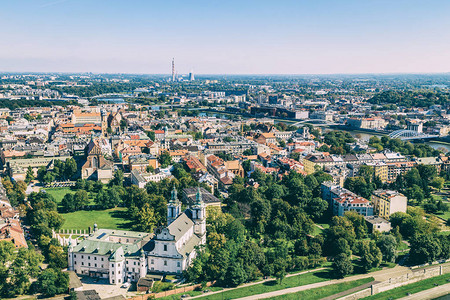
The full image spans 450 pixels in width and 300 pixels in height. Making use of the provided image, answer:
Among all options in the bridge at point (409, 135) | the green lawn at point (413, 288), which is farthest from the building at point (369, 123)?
the green lawn at point (413, 288)

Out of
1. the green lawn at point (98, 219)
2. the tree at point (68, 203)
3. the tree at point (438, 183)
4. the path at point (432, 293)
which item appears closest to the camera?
the path at point (432, 293)

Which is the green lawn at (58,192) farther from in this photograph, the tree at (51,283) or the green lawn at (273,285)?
the green lawn at (273,285)

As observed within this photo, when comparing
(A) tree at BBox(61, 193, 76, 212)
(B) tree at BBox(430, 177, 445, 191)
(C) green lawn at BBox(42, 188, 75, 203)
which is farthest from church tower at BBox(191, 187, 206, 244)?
(B) tree at BBox(430, 177, 445, 191)

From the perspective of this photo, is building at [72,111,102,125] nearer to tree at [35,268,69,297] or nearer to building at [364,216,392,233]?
building at [364,216,392,233]

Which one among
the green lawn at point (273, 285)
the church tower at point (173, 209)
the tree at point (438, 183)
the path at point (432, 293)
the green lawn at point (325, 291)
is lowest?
the path at point (432, 293)

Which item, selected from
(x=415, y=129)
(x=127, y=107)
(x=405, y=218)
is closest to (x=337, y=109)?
(x=415, y=129)

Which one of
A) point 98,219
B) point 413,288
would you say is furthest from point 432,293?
point 98,219

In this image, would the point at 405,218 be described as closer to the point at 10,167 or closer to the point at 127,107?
the point at 10,167
